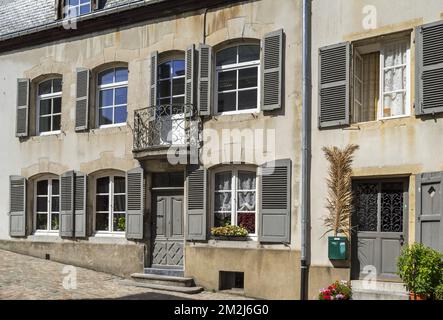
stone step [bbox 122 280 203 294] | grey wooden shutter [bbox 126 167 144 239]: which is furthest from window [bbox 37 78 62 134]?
stone step [bbox 122 280 203 294]

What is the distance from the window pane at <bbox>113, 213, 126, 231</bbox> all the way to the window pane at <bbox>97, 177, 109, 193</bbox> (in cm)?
74

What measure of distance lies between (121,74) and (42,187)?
3982mm

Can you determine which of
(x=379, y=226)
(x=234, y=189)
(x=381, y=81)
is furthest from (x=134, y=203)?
(x=381, y=81)

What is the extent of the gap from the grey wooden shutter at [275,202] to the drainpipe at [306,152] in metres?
0.38

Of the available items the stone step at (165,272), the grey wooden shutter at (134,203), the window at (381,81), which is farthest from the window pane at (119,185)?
the window at (381,81)

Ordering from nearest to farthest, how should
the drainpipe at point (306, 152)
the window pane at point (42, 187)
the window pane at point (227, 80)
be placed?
the drainpipe at point (306, 152), the window pane at point (227, 80), the window pane at point (42, 187)

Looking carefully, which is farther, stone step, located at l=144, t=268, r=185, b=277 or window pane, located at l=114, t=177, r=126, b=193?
window pane, located at l=114, t=177, r=126, b=193

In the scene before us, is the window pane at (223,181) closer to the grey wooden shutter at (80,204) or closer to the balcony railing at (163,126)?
the balcony railing at (163,126)

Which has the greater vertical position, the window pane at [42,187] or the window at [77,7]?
the window at [77,7]

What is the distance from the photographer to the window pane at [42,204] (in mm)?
16438

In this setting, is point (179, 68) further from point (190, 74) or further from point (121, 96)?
point (121, 96)

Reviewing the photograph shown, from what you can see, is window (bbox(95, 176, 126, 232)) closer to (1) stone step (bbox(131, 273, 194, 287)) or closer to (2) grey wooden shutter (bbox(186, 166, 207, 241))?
(1) stone step (bbox(131, 273, 194, 287))

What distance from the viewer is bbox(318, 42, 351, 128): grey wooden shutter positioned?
38.0 ft

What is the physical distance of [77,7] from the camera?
16.3 m
